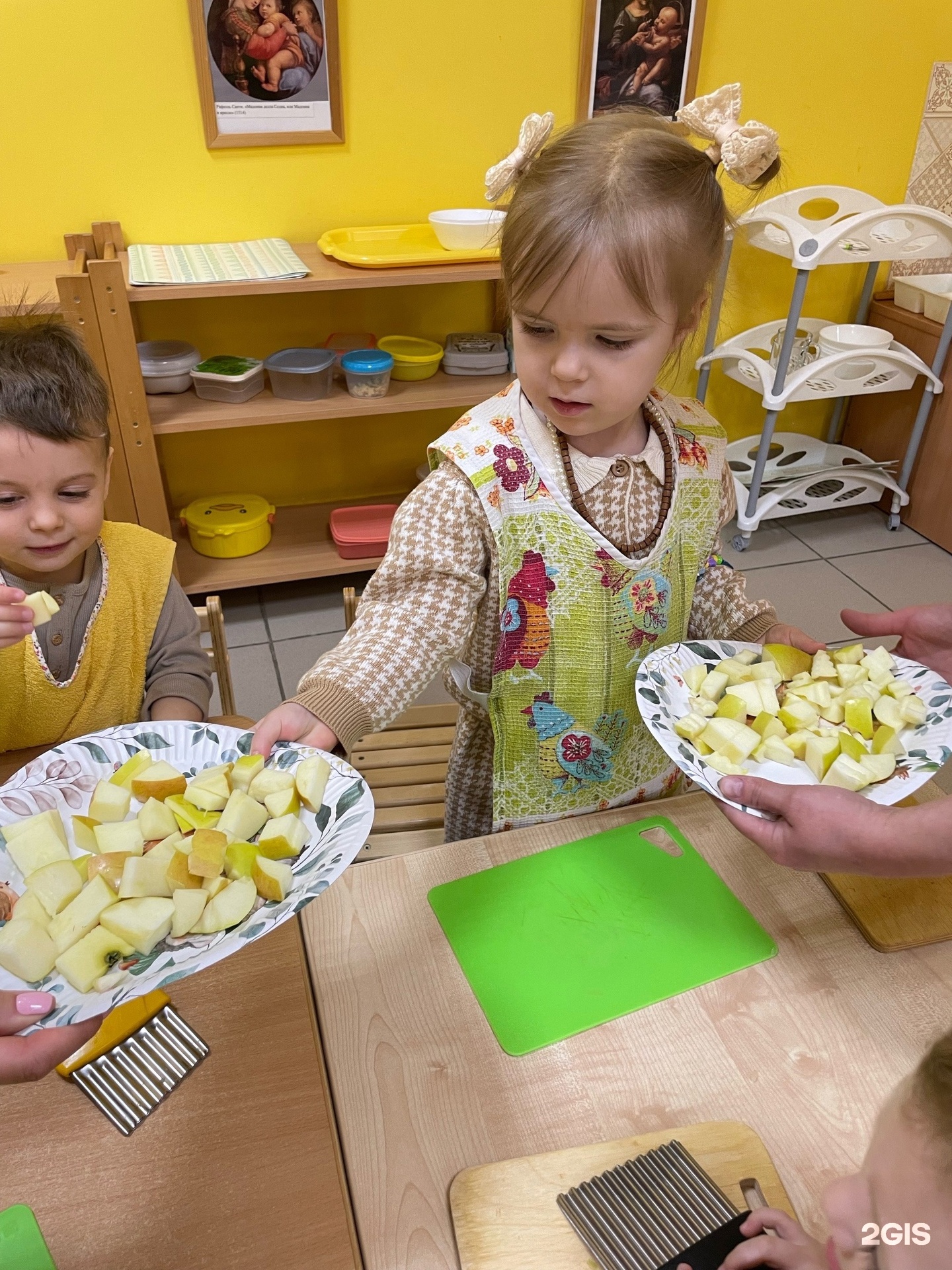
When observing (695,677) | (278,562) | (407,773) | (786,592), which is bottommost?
(786,592)

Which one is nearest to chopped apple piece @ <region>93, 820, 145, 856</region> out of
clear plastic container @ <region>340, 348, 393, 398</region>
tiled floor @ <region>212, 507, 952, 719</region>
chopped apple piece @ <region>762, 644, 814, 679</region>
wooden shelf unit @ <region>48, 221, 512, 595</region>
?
chopped apple piece @ <region>762, 644, 814, 679</region>

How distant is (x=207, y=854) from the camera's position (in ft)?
2.41

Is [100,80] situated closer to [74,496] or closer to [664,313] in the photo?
[74,496]

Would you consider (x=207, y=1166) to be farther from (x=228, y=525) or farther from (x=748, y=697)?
(x=228, y=525)

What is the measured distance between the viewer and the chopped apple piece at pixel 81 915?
0.68 metres

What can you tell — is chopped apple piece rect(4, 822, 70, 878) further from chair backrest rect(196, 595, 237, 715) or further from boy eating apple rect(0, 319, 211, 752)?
chair backrest rect(196, 595, 237, 715)

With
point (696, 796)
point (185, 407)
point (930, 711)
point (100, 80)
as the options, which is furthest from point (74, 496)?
point (100, 80)

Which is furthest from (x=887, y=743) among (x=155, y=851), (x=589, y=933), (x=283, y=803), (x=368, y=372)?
(x=368, y=372)

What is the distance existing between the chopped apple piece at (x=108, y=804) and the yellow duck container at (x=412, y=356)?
1926 mm

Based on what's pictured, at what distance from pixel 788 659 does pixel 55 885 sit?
79cm

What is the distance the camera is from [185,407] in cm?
234

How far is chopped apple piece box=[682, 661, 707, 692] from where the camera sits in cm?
100

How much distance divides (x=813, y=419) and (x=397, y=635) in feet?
9.61

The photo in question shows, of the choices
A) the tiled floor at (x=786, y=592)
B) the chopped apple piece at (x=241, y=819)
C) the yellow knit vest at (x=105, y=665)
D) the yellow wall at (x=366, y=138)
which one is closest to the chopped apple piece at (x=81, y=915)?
the chopped apple piece at (x=241, y=819)
